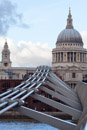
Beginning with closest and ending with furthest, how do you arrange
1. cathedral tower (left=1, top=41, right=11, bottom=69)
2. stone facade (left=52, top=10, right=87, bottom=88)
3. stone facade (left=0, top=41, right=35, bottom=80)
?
cathedral tower (left=1, top=41, right=11, bottom=69)
stone facade (left=0, top=41, right=35, bottom=80)
stone facade (left=52, top=10, right=87, bottom=88)

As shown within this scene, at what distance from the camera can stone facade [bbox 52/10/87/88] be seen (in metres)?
140

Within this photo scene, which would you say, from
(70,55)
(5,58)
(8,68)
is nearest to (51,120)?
(5,58)

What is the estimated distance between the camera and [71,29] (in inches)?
5930

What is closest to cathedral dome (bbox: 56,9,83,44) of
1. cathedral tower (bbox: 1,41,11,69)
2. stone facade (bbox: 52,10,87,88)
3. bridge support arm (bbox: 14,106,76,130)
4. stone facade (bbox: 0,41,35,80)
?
stone facade (bbox: 52,10,87,88)

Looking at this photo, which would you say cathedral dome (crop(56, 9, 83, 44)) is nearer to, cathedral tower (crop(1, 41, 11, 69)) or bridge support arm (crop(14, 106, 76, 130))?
cathedral tower (crop(1, 41, 11, 69))

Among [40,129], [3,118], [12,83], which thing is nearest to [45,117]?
[40,129]

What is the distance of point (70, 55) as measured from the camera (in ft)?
479

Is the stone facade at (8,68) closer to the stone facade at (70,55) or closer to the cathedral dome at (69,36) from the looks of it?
the stone facade at (70,55)

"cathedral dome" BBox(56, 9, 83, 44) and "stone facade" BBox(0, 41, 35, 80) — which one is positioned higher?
"cathedral dome" BBox(56, 9, 83, 44)

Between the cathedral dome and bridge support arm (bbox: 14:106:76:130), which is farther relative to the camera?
the cathedral dome

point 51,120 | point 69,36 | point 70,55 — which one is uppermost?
point 69,36

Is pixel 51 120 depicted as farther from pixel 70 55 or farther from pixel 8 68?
pixel 8 68

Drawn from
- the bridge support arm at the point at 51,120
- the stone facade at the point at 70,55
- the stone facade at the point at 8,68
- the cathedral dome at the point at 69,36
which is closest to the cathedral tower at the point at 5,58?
the stone facade at the point at 8,68

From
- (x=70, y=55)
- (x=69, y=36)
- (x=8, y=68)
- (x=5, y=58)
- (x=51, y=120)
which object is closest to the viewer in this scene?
(x=51, y=120)
